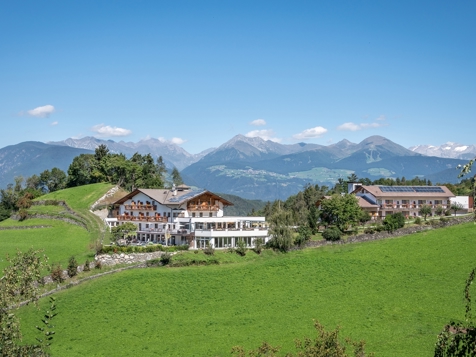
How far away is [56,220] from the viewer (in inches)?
3189

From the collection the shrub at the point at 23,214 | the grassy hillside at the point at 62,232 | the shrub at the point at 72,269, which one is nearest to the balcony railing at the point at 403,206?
the grassy hillside at the point at 62,232

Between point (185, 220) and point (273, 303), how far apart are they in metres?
21.5

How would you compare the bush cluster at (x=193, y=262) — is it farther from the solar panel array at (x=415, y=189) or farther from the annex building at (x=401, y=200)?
the solar panel array at (x=415, y=189)

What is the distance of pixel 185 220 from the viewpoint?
6300cm

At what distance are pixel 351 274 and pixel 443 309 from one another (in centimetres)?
1073

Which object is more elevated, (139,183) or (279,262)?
(139,183)

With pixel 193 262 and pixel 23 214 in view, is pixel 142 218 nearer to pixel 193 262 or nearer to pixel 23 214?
pixel 193 262

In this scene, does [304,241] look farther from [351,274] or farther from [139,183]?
[139,183]

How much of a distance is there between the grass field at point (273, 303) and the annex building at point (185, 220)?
18.4ft

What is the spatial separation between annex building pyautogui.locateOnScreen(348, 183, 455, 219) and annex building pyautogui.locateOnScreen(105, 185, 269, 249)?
25.7 meters

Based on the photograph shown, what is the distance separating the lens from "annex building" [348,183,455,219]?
267 feet

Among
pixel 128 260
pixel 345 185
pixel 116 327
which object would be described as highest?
pixel 345 185

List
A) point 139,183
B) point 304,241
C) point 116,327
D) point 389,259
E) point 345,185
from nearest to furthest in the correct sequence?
point 116,327
point 389,259
point 304,241
point 139,183
point 345,185

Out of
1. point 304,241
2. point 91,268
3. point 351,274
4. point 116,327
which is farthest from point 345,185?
point 116,327
